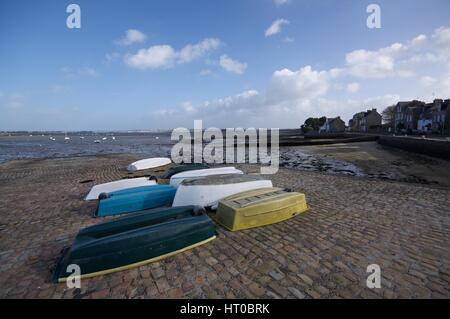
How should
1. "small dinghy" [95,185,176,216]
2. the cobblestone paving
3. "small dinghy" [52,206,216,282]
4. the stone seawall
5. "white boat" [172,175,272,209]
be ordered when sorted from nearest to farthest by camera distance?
the cobblestone paving, "small dinghy" [52,206,216,282], "white boat" [172,175,272,209], "small dinghy" [95,185,176,216], the stone seawall

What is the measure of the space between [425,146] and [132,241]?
1210 inches

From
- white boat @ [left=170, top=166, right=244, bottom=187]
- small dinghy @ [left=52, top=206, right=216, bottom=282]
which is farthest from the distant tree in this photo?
small dinghy @ [left=52, top=206, right=216, bottom=282]

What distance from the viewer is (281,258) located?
148 inches

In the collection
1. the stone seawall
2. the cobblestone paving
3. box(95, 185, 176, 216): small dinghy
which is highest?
the stone seawall

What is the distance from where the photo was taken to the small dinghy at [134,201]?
5.95 metres

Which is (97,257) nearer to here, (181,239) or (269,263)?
(181,239)

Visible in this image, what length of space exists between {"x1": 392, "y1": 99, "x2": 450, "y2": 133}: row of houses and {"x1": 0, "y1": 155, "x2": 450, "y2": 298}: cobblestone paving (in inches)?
2344

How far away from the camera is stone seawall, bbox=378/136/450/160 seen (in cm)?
2005

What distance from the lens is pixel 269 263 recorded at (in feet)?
11.9

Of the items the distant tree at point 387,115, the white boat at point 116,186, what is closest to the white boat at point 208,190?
the white boat at point 116,186

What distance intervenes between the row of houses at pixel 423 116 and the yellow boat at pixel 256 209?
60.5 meters

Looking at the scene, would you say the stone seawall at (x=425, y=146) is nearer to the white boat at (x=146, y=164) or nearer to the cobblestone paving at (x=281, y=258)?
the cobblestone paving at (x=281, y=258)

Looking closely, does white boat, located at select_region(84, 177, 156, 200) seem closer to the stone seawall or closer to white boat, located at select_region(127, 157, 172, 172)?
white boat, located at select_region(127, 157, 172, 172)
